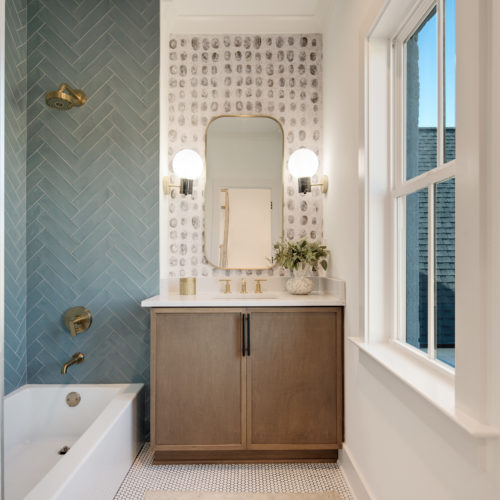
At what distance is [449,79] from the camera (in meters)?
1.19

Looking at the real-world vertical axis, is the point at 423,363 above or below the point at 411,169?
below

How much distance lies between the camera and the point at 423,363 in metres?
1.31

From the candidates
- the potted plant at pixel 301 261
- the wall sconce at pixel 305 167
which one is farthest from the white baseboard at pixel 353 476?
the wall sconce at pixel 305 167

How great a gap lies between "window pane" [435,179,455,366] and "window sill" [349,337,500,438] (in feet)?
0.27

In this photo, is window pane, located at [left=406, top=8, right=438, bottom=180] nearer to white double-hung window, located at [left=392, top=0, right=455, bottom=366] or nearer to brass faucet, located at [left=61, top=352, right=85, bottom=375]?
white double-hung window, located at [left=392, top=0, right=455, bottom=366]

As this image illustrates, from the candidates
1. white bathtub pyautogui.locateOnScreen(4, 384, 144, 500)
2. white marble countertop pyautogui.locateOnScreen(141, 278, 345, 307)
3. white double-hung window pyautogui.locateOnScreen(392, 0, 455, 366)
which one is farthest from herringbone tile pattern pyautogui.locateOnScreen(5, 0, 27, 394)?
white double-hung window pyautogui.locateOnScreen(392, 0, 455, 366)

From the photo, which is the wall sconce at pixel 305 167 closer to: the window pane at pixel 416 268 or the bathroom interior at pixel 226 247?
the bathroom interior at pixel 226 247

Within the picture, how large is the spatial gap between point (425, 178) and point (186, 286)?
4.87 ft

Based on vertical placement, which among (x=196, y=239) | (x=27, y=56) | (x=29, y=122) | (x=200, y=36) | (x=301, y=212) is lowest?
(x=196, y=239)

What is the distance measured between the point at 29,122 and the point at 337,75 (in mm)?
1880

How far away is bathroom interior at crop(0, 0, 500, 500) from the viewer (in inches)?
55.2

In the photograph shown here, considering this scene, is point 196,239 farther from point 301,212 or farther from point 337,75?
point 337,75

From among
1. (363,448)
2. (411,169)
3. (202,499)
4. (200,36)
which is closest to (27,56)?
(200,36)

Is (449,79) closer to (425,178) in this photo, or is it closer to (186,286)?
(425,178)
